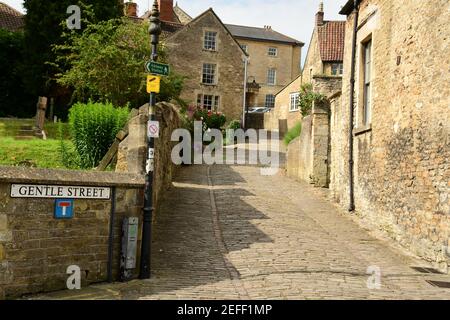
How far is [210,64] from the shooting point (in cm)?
3712

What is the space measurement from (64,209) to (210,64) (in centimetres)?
3127

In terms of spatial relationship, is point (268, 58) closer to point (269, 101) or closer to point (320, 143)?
point (269, 101)

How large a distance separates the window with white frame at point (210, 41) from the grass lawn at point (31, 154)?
2501 cm

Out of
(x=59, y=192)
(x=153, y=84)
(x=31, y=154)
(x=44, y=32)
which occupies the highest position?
(x=44, y=32)

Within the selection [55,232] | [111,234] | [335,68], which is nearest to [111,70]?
[111,234]

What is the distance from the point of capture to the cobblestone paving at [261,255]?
6.98m

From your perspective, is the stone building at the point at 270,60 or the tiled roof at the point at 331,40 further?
the stone building at the point at 270,60

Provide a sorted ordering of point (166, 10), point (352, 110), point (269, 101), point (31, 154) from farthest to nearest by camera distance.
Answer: point (269, 101) < point (166, 10) < point (352, 110) < point (31, 154)

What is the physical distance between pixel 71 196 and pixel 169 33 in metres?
32.3

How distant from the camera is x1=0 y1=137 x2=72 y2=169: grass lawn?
10.9 meters

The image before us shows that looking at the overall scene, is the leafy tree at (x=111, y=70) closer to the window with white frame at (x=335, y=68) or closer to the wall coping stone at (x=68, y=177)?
the wall coping stone at (x=68, y=177)

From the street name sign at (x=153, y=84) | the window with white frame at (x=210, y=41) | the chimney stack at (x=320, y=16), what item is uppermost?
the chimney stack at (x=320, y=16)

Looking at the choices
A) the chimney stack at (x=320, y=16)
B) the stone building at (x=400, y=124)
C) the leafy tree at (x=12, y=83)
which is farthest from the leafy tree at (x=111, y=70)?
the chimney stack at (x=320, y=16)
